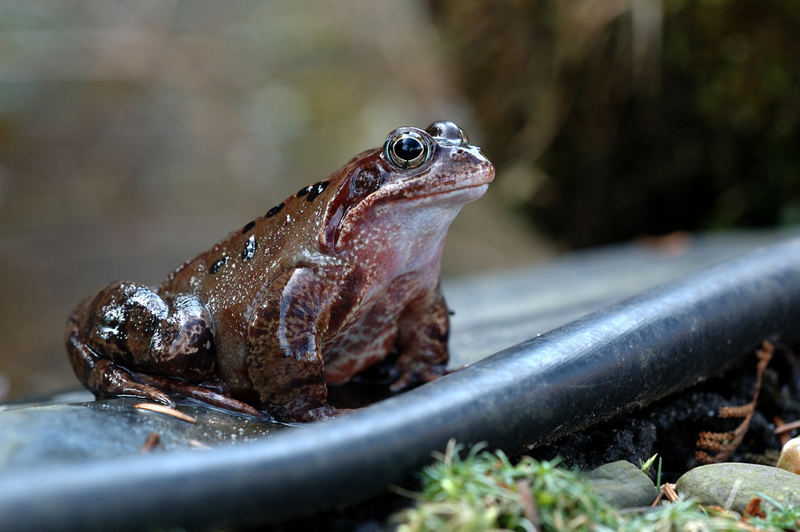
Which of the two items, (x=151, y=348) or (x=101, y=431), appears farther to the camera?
(x=151, y=348)

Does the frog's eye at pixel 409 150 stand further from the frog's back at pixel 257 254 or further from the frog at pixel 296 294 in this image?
the frog's back at pixel 257 254

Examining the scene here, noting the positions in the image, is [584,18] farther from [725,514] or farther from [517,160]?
[725,514]

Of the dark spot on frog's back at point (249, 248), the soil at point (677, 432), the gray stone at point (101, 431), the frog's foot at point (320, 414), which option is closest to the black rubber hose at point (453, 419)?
the soil at point (677, 432)

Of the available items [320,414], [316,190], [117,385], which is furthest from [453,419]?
[117,385]

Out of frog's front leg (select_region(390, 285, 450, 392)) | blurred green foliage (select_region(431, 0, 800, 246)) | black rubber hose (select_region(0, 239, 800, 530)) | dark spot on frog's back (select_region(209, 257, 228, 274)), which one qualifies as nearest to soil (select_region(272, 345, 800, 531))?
black rubber hose (select_region(0, 239, 800, 530))

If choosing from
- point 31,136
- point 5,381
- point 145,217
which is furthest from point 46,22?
point 5,381

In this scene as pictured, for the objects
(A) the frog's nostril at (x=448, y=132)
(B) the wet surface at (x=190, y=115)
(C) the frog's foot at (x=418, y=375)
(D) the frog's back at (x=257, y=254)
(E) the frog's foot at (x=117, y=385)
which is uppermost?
(B) the wet surface at (x=190, y=115)

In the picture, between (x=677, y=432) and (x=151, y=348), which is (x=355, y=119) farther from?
(x=677, y=432)
